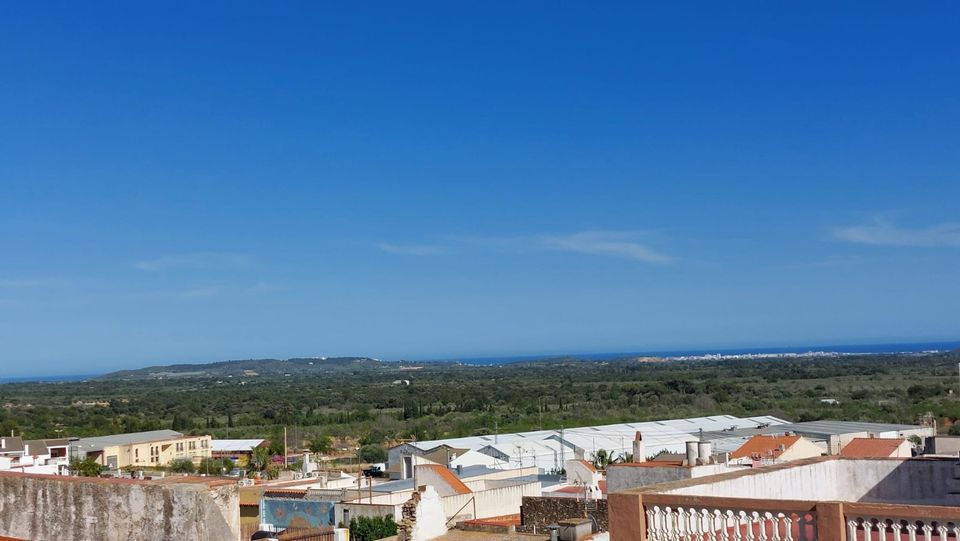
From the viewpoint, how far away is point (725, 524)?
26.4 feet

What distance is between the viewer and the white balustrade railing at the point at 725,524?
25.6ft

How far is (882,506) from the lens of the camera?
7395 mm

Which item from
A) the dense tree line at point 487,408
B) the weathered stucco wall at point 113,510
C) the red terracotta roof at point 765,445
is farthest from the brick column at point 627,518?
the dense tree line at point 487,408

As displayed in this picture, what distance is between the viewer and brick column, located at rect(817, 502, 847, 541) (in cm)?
755

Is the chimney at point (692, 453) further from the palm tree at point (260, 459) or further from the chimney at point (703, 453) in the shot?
the palm tree at point (260, 459)

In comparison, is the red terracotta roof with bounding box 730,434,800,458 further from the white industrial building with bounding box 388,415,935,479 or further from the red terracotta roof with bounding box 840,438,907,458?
the white industrial building with bounding box 388,415,935,479

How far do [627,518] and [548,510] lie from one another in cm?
1732

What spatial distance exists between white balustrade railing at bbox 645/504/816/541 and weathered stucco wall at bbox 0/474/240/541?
5.20 m

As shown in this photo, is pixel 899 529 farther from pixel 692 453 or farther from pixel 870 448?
pixel 870 448

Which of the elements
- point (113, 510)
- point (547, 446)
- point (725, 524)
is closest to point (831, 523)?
point (725, 524)

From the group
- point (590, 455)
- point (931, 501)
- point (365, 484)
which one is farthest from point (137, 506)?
point (590, 455)

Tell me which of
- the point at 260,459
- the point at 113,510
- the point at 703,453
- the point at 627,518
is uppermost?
the point at 627,518

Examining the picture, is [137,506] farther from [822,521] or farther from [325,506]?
[325,506]

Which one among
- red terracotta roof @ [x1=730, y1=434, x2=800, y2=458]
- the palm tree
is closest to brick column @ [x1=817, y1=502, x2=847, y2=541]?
red terracotta roof @ [x1=730, y1=434, x2=800, y2=458]
